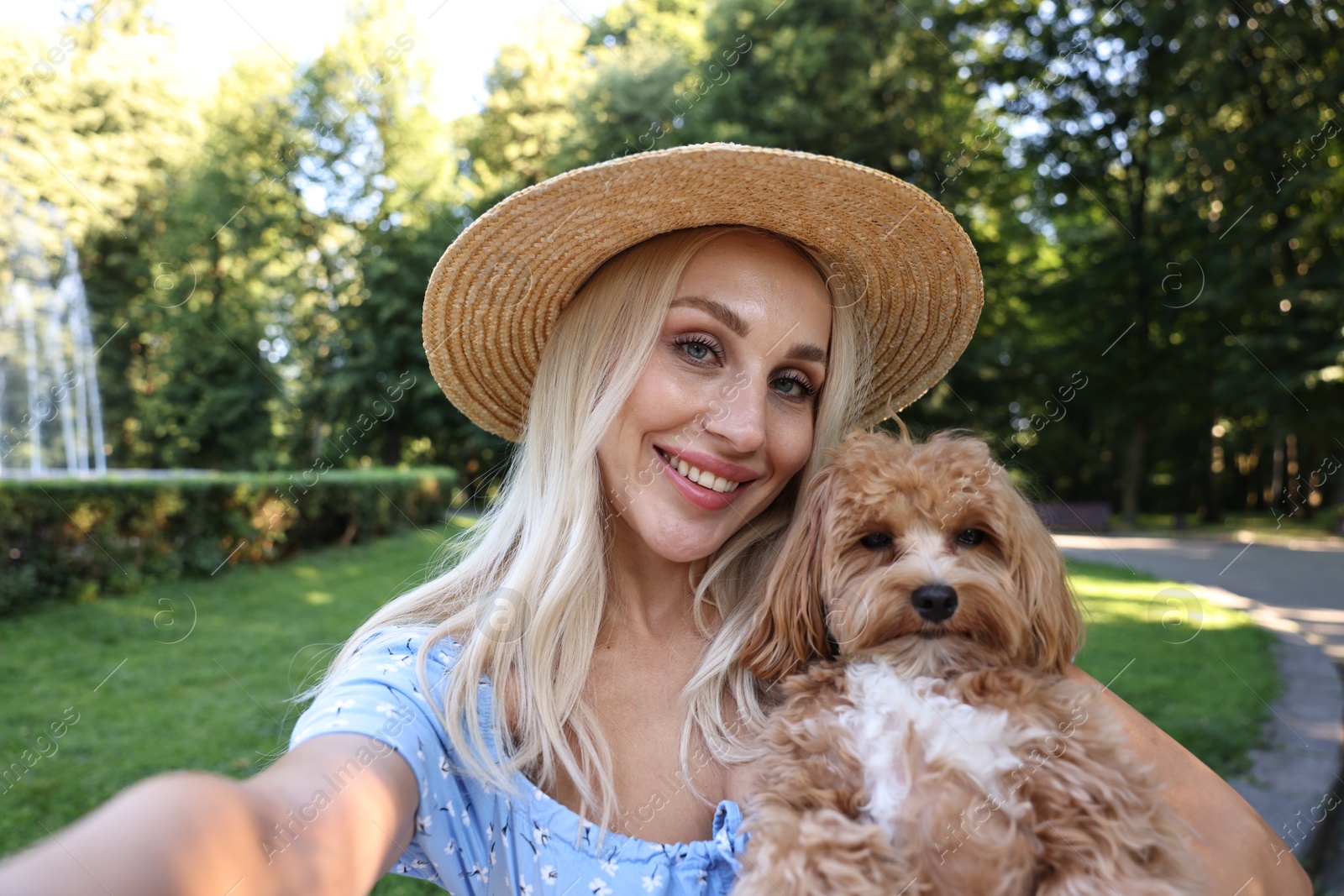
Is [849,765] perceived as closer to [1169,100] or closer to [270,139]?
[1169,100]

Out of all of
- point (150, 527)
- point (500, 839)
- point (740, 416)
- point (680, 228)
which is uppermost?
point (680, 228)

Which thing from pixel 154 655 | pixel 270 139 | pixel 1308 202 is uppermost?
pixel 270 139

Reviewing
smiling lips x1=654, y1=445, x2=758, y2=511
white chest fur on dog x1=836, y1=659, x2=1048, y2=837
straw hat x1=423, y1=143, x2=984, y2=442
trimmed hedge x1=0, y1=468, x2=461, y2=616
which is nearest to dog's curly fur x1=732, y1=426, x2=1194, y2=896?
white chest fur on dog x1=836, y1=659, x2=1048, y2=837

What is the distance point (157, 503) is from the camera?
1098 cm

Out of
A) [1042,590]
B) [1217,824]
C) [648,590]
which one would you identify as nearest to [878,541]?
[1042,590]

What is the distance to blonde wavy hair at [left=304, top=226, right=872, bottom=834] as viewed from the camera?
1889 mm

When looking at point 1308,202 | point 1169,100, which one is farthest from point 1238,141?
point 1308,202

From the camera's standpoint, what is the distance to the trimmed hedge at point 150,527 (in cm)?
935

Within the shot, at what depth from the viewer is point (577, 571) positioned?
213 cm

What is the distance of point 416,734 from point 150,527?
1112 cm

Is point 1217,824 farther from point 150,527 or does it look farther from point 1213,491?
point 1213,491

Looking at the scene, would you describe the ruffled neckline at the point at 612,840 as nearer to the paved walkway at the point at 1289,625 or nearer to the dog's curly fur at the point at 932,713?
the dog's curly fur at the point at 932,713

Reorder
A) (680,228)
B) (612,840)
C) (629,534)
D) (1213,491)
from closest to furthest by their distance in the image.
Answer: (612,840) → (680,228) → (629,534) → (1213,491)

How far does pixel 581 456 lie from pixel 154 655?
25.8 ft
